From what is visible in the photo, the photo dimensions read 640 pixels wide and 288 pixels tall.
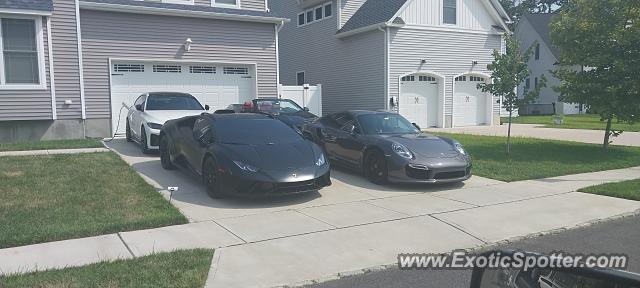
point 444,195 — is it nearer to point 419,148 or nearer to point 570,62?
point 419,148

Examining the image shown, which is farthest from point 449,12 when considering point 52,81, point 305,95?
point 52,81

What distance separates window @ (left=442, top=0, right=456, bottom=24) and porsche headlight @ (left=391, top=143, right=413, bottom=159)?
48.5ft

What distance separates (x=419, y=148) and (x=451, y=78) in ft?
47.0

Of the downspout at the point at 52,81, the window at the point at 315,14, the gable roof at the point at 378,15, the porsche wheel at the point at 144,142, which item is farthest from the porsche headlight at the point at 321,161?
the window at the point at 315,14

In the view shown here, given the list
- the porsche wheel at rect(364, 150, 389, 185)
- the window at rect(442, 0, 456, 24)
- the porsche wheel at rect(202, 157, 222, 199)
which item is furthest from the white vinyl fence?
the porsche wheel at rect(202, 157, 222, 199)

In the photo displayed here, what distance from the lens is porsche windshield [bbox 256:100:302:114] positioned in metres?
14.7

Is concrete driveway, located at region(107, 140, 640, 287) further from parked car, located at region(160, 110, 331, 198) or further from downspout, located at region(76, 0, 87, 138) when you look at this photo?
downspout, located at region(76, 0, 87, 138)

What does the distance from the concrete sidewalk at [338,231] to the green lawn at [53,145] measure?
20.6 feet

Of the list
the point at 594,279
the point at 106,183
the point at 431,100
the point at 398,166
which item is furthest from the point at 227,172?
the point at 431,100

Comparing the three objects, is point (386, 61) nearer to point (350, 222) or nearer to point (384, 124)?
point (384, 124)

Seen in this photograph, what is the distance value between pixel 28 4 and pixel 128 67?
314cm

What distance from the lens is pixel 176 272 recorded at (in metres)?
4.73

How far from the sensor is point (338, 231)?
6379mm

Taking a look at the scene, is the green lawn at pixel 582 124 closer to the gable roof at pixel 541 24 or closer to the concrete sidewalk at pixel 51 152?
the gable roof at pixel 541 24
